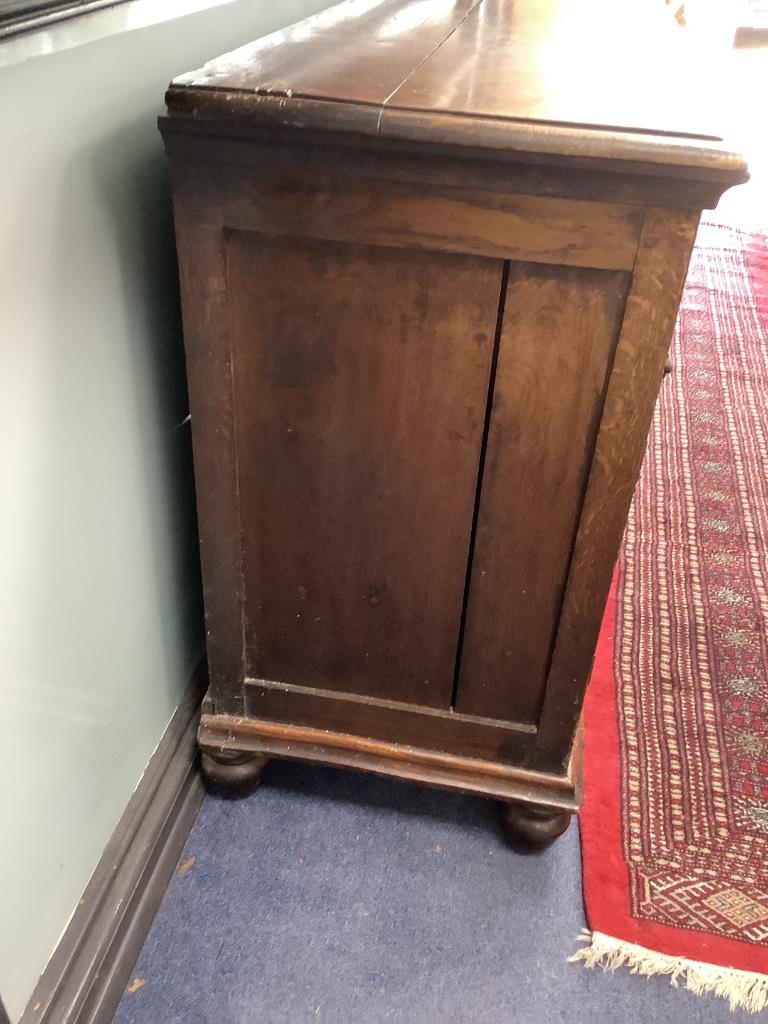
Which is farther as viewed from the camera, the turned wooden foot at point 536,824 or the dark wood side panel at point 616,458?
the turned wooden foot at point 536,824

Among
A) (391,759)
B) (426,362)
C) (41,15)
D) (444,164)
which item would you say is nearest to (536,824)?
(391,759)

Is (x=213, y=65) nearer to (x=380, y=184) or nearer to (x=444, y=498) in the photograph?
(x=380, y=184)

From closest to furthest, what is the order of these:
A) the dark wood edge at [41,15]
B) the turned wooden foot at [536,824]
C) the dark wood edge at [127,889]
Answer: the dark wood edge at [41,15] → the dark wood edge at [127,889] → the turned wooden foot at [536,824]

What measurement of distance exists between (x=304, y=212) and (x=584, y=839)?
2.75 ft

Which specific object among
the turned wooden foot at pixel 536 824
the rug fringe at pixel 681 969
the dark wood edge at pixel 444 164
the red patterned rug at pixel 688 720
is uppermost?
the dark wood edge at pixel 444 164

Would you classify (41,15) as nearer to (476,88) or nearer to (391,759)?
(476,88)

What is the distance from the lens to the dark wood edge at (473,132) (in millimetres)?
622

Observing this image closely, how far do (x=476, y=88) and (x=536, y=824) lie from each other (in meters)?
0.80

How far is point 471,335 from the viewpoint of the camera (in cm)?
→ 76

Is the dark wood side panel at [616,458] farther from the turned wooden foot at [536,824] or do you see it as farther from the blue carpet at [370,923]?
the blue carpet at [370,923]

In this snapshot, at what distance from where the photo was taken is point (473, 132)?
64cm

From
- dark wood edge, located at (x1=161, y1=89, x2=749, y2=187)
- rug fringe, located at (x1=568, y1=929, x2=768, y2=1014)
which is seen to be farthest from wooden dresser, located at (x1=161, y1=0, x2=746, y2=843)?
rug fringe, located at (x1=568, y1=929, x2=768, y2=1014)

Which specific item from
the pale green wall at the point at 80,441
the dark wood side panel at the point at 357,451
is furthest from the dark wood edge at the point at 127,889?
the dark wood side panel at the point at 357,451

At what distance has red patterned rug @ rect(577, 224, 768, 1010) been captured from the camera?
100 centimetres
